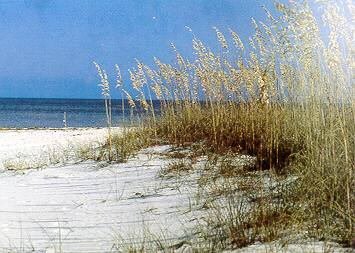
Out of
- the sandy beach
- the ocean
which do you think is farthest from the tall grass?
the ocean

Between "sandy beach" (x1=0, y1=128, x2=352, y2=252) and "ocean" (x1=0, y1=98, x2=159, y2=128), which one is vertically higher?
"ocean" (x1=0, y1=98, x2=159, y2=128)

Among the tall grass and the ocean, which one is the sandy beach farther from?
the ocean

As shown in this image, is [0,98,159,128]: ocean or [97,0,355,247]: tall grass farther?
[0,98,159,128]: ocean

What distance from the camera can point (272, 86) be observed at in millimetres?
3008

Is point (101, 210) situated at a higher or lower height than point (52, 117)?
lower

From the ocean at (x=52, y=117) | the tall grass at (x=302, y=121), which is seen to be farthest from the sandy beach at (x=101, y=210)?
the ocean at (x=52, y=117)

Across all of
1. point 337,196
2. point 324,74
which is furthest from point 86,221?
point 324,74

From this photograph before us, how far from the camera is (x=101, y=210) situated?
2.55 m

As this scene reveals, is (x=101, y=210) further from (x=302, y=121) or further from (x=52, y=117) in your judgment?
(x=52, y=117)

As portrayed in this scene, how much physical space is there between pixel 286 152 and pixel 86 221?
242 centimetres

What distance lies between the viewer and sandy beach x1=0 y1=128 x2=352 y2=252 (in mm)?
1894

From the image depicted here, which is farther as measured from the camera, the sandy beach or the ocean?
the ocean

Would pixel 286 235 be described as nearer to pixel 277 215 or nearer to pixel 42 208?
pixel 277 215

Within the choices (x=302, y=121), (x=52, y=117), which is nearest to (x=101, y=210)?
(x=302, y=121)
